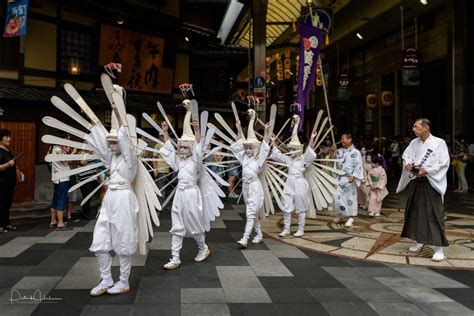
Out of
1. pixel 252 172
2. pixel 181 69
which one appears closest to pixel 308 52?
pixel 252 172

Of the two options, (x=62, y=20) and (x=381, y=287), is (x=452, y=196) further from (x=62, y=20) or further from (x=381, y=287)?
(x=62, y=20)

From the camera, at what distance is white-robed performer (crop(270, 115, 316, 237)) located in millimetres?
7766

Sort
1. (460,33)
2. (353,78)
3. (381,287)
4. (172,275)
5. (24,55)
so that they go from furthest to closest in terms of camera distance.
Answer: (353,78)
(460,33)
(24,55)
(172,275)
(381,287)

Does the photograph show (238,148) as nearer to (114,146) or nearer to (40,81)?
(114,146)

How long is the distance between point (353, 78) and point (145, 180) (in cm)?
2262

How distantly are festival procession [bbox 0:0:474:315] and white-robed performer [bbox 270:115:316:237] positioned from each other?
3 cm

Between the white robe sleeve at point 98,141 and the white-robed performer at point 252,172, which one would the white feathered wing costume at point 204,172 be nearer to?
the white-robed performer at point 252,172

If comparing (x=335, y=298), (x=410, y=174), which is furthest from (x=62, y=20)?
(x=335, y=298)

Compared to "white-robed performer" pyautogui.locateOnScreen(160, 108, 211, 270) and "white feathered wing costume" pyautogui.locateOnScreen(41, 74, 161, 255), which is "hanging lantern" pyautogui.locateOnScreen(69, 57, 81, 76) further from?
"white feathered wing costume" pyautogui.locateOnScreen(41, 74, 161, 255)

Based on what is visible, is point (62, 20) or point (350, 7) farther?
point (350, 7)

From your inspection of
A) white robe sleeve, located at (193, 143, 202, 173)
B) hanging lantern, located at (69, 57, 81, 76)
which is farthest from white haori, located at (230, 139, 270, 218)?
hanging lantern, located at (69, 57, 81, 76)

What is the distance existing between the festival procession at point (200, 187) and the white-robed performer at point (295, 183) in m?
0.03

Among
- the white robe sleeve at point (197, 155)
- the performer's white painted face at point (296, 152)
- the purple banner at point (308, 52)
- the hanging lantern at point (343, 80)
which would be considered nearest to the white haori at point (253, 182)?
the performer's white painted face at point (296, 152)

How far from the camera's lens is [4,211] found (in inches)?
316
